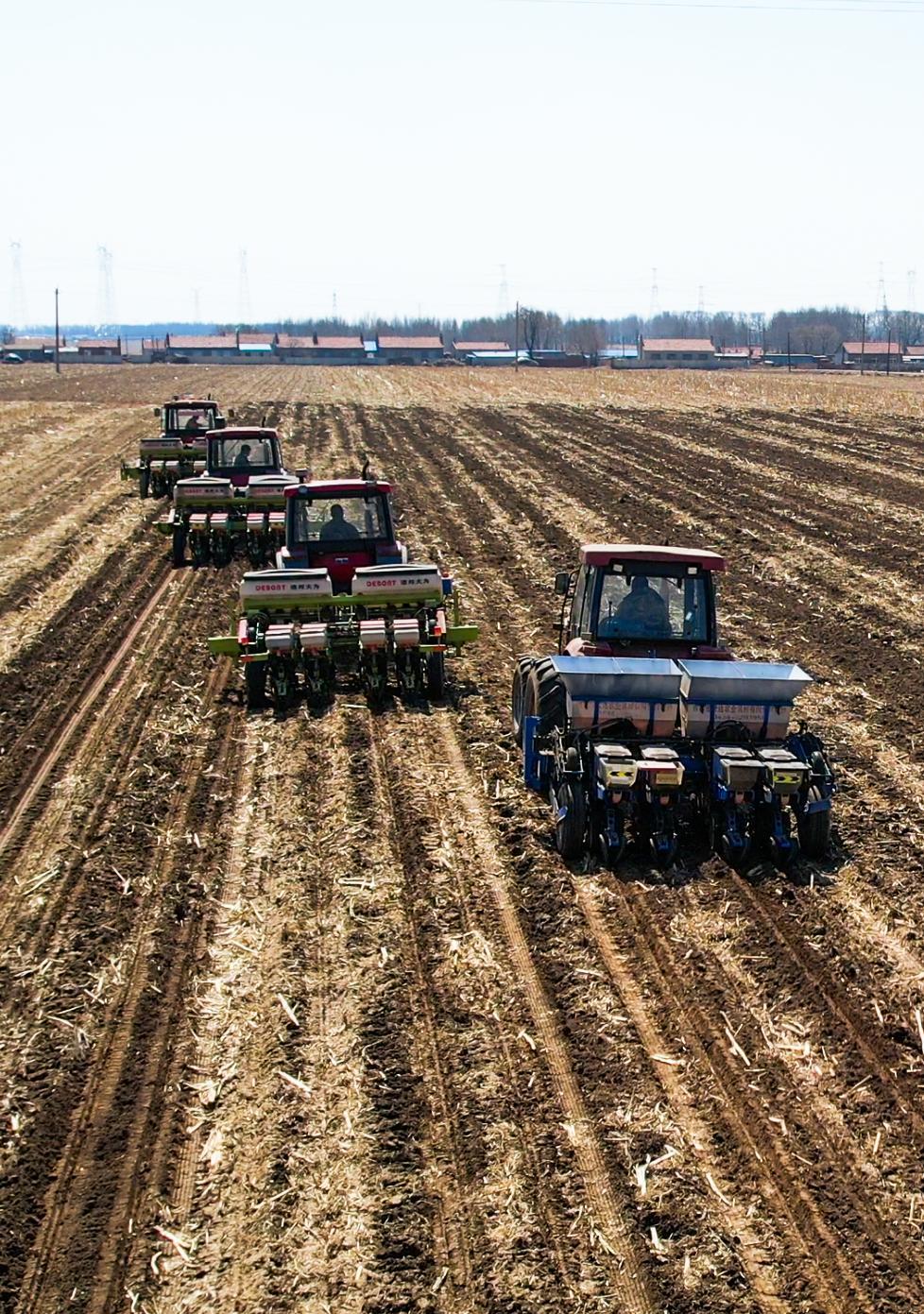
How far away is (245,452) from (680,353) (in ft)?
412

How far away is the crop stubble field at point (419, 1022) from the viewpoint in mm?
5859

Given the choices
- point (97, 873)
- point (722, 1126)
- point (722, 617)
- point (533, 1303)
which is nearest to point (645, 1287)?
point (533, 1303)

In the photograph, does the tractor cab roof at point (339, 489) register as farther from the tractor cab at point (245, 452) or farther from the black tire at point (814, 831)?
the tractor cab at point (245, 452)

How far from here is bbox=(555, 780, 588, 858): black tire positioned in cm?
968

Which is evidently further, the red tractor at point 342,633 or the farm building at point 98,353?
the farm building at point 98,353

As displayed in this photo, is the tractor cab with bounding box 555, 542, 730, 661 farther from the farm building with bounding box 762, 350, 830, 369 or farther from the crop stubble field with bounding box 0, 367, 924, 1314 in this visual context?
the farm building with bounding box 762, 350, 830, 369

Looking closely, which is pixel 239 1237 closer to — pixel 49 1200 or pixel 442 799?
pixel 49 1200

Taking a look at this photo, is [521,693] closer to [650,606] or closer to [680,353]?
[650,606]

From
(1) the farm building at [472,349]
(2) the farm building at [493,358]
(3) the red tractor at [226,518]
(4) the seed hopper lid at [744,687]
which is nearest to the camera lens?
(4) the seed hopper lid at [744,687]

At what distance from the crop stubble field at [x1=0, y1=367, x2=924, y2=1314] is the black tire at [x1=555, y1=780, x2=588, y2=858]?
161mm

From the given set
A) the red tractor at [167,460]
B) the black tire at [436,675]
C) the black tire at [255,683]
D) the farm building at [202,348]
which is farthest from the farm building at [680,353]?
the black tire at [255,683]

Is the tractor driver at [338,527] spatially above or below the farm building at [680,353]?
below

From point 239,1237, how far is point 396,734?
7.11 m

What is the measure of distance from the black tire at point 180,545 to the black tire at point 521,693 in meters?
10.5
